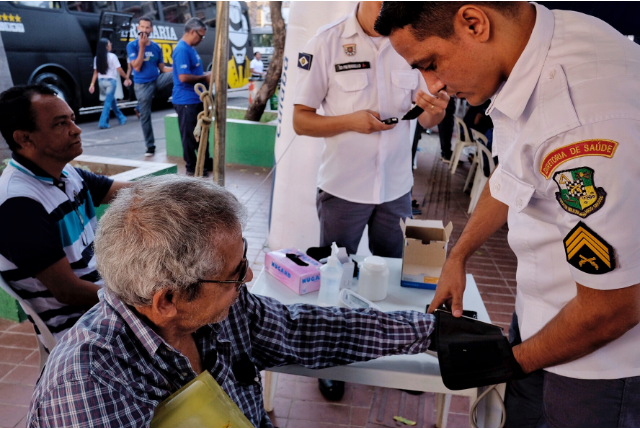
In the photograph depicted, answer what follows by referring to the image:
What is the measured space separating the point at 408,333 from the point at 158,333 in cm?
71

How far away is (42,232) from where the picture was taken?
1603 mm

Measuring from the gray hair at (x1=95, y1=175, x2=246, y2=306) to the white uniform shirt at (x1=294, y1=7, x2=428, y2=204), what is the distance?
4.07 ft

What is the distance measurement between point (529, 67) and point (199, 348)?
1.04m

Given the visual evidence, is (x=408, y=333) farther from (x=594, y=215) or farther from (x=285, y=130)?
(x=285, y=130)

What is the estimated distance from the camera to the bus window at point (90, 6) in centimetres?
863

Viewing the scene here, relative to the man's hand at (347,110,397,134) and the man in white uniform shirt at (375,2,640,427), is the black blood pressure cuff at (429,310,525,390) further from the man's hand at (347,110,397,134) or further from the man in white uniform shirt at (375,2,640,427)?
the man's hand at (347,110,397,134)

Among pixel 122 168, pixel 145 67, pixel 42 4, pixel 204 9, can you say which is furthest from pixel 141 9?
pixel 122 168

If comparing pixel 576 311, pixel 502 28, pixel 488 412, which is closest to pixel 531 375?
pixel 488 412

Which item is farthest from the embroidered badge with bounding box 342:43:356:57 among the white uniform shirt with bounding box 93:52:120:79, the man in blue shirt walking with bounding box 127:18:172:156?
the white uniform shirt with bounding box 93:52:120:79

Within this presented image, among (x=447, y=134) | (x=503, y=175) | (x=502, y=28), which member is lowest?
(x=447, y=134)

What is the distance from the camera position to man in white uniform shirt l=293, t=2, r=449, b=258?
2.14 meters

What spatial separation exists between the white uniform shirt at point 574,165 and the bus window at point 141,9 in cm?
1053

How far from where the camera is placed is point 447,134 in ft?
25.0

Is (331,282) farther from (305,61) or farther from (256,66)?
(256,66)
